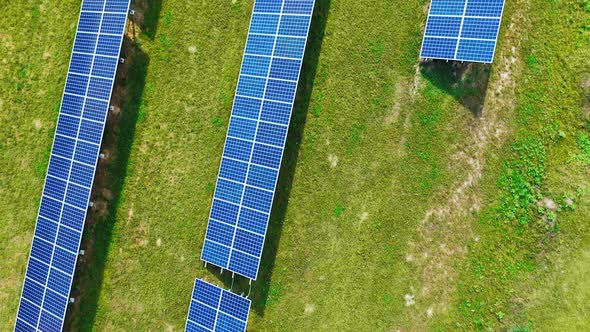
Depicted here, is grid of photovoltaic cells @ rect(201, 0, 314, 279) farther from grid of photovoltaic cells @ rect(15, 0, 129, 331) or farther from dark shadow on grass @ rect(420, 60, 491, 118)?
dark shadow on grass @ rect(420, 60, 491, 118)

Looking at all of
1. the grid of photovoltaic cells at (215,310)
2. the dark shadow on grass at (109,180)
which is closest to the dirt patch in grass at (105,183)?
the dark shadow on grass at (109,180)

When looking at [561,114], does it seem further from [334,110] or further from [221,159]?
[221,159]

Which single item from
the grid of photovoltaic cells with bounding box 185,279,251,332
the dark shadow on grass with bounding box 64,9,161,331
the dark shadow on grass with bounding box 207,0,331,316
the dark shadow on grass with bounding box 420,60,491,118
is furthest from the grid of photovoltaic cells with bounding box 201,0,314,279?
the dark shadow on grass with bounding box 420,60,491,118

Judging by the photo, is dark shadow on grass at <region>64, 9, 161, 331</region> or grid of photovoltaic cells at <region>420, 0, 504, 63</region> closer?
grid of photovoltaic cells at <region>420, 0, 504, 63</region>

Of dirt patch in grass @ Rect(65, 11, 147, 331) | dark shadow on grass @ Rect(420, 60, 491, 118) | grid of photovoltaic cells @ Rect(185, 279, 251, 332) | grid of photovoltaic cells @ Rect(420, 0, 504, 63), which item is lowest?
grid of photovoltaic cells @ Rect(185, 279, 251, 332)

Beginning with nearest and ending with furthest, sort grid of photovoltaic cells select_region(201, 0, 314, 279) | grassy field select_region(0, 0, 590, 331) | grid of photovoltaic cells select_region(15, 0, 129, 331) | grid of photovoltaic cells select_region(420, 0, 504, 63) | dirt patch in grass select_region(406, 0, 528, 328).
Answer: grid of photovoltaic cells select_region(420, 0, 504, 63), grid of photovoltaic cells select_region(201, 0, 314, 279), grassy field select_region(0, 0, 590, 331), dirt patch in grass select_region(406, 0, 528, 328), grid of photovoltaic cells select_region(15, 0, 129, 331)

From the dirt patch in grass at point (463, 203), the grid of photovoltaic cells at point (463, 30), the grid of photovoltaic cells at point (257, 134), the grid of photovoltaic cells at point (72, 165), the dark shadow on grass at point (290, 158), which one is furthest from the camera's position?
the dark shadow on grass at point (290, 158)

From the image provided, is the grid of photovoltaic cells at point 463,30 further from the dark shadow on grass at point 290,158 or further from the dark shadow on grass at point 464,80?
the dark shadow on grass at point 290,158
